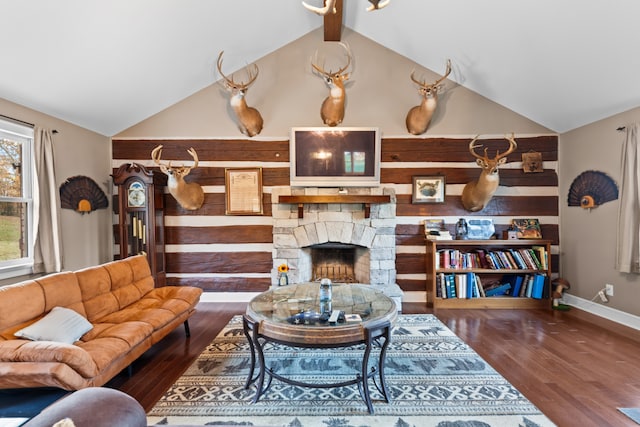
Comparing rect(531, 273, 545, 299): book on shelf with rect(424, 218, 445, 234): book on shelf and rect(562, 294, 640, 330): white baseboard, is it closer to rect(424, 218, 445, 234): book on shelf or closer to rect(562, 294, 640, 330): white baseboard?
rect(562, 294, 640, 330): white baseboard

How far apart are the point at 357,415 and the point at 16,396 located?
7.11ft

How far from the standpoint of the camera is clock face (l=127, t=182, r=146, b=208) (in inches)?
160

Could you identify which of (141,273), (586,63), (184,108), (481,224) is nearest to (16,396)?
(141,273)

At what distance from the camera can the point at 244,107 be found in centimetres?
400

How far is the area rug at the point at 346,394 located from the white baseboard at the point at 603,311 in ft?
7.01

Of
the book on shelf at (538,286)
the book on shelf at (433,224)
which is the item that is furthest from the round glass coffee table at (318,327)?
the book on shelf at (538,286)

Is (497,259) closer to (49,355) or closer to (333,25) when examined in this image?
(333,25)

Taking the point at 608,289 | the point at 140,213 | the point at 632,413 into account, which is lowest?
the point at 632,413

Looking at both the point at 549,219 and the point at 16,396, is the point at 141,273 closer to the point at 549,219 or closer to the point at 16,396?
the point at 16,396

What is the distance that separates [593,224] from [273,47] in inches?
193

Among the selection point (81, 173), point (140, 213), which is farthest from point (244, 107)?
point (81, 173)

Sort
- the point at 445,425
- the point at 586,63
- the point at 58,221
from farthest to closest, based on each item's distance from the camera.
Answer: the point at 58,221 → the point at 586,63 → the point at 445,425

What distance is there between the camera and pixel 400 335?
3.15 meters

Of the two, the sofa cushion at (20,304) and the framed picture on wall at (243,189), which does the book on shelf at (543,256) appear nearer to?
the framed picture on wall at (243,189)
